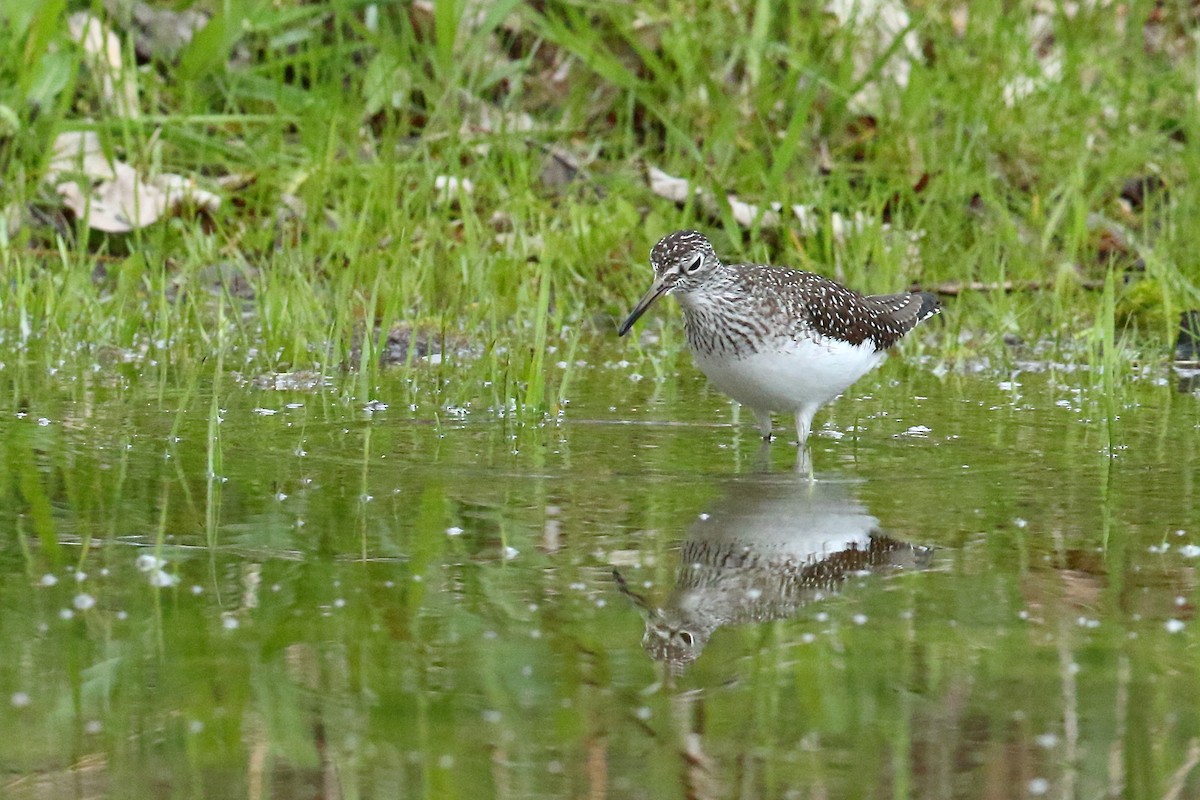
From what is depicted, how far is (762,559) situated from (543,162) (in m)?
6.62

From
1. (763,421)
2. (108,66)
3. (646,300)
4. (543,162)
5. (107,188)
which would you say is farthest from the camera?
(543,162)

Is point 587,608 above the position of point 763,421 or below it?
below

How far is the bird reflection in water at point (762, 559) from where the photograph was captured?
12.0 feet

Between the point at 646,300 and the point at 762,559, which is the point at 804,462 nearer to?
the point at 646,300

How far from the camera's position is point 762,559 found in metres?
4.18

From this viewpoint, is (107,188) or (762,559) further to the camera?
(107,188)

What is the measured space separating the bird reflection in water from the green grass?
2.37m

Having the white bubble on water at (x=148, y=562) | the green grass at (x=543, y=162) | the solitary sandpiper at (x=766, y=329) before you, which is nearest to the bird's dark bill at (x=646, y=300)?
the solitary sandpiper at (x=766, y=329)

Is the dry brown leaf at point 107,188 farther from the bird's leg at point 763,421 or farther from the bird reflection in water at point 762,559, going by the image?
the bird reflection in water at point 762,559

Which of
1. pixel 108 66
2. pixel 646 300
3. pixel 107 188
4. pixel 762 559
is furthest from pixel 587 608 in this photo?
pixel 108 66

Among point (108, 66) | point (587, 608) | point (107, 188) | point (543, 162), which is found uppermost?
point (108, 66)

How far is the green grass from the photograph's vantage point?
8.13 meters

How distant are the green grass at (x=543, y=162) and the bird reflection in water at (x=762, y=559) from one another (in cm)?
237

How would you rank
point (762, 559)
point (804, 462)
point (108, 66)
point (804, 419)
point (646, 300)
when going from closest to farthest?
1. point (762, 559)
2. point (804, 462)
3. point (804, 419)
4. point (646, 300)
5. point (108, 66)
